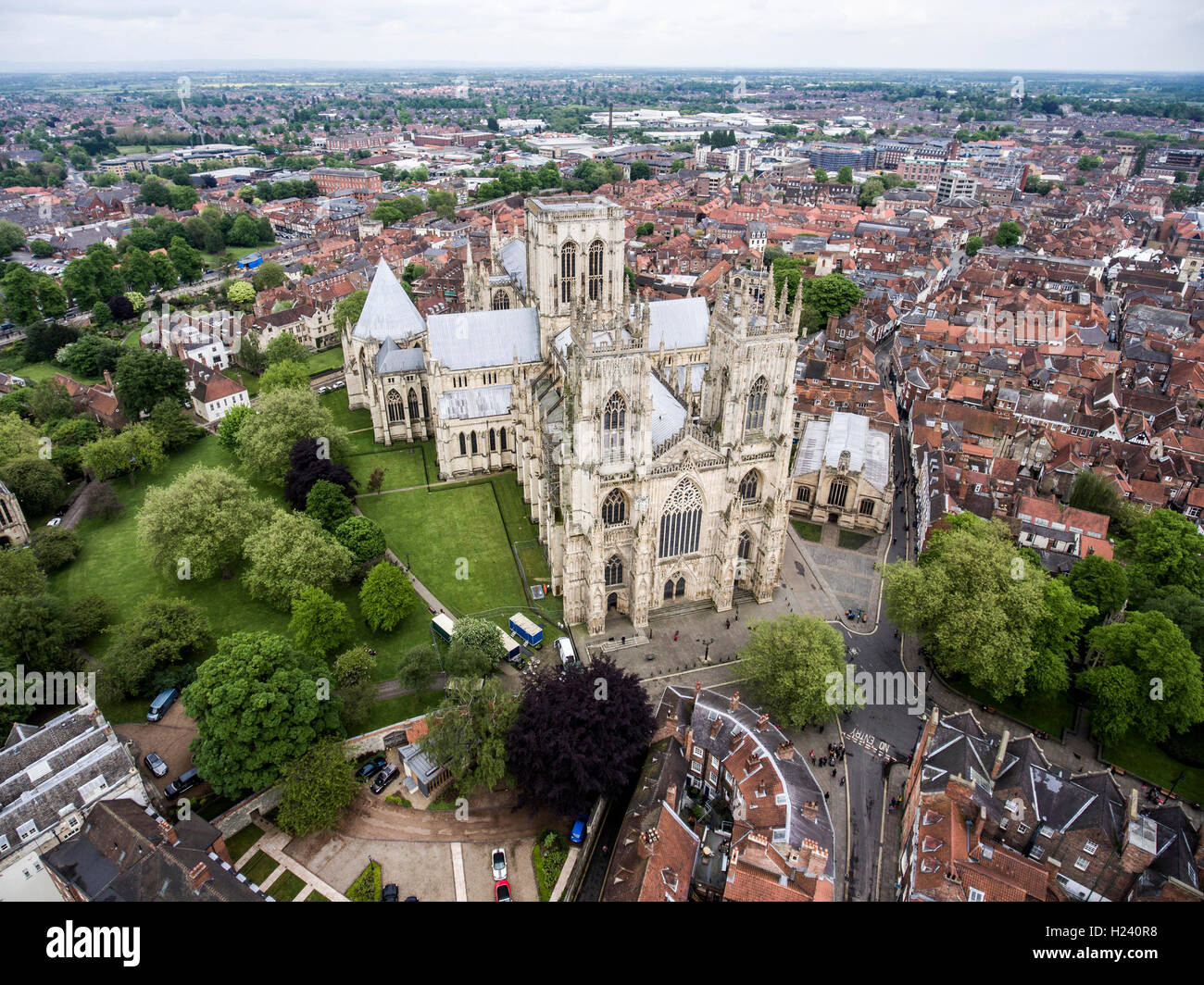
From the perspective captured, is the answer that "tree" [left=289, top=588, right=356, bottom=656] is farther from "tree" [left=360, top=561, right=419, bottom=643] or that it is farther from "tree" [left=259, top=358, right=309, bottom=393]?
"tree" [left=259, top=358, right=309, bottom=393]

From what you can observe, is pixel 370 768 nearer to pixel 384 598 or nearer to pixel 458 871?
pixel 458 871

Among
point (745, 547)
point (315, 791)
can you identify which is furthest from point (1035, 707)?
point (315, 791)

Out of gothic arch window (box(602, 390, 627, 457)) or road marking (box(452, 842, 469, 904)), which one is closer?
road marking (box(452, 842, 469, 904))

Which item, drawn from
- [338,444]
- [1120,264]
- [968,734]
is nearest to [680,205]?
[1120,264]

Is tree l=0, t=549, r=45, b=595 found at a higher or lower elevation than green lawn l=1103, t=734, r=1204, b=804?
higher

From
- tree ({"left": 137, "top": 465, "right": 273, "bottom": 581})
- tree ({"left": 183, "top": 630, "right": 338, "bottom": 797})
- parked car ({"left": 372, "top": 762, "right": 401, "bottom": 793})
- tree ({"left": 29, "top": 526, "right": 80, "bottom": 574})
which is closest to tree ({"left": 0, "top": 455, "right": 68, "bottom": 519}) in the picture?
tree ({"left": 29, "top": 526, "right": 80, "bottom": 574})

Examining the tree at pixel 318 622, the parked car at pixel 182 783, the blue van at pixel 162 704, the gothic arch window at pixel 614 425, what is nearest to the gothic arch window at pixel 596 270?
the gothic arch window at pixel 614 425
